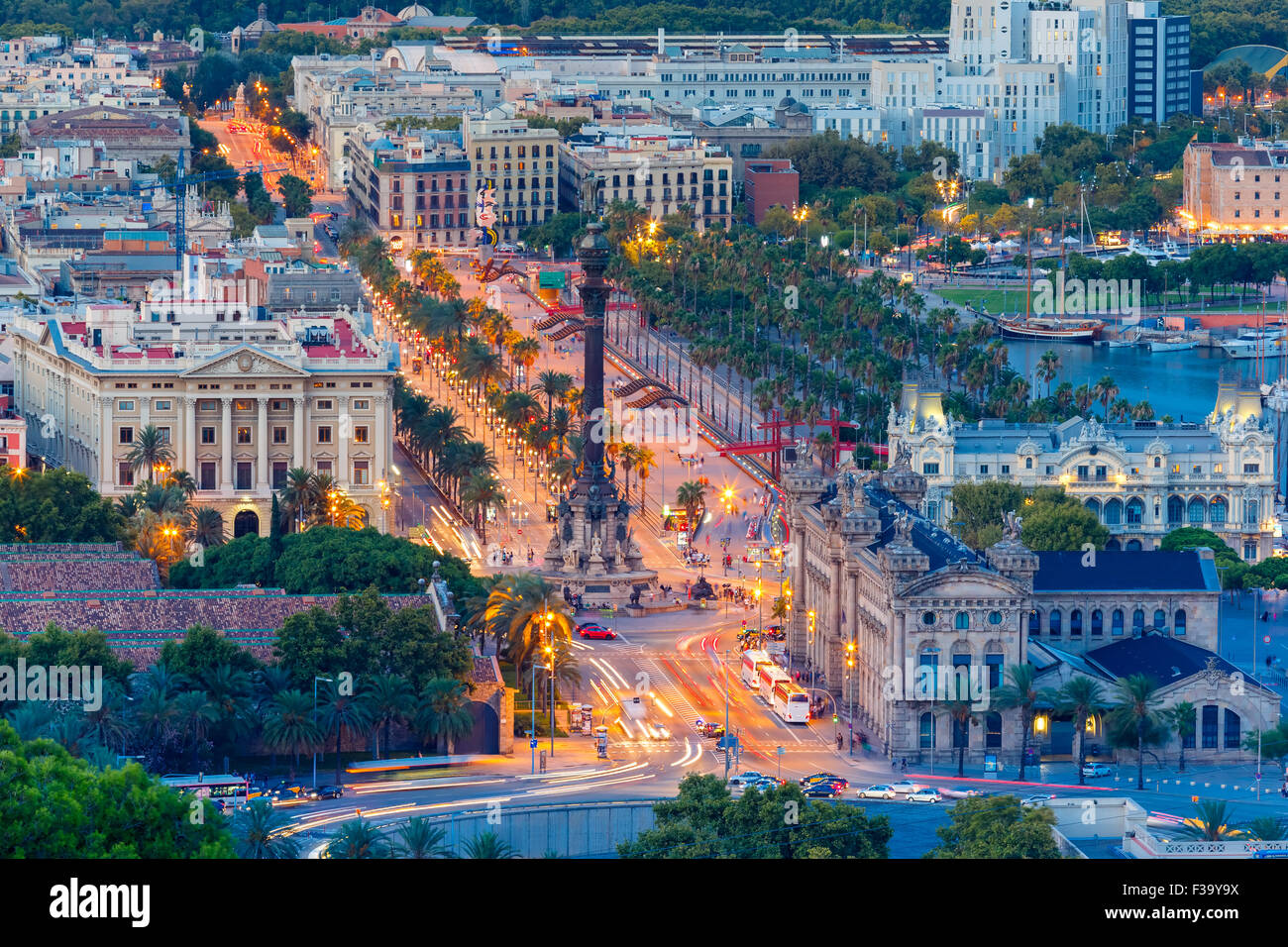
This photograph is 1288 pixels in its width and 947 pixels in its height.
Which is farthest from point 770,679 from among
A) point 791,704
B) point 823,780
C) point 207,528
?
point 207,528

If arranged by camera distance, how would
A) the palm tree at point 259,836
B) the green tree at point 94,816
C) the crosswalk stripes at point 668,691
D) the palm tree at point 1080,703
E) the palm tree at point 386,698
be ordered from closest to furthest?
the green tree at point 94,816, the palm tree at point 259,836, the palm tree at point 386,698, the palm tree at point 1080,703, the crosswalk stripes at point 668,691

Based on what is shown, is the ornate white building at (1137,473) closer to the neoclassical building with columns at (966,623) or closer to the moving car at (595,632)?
the neoclassical building with columns at (966,623)

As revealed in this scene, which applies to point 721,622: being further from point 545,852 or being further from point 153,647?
point 545,852

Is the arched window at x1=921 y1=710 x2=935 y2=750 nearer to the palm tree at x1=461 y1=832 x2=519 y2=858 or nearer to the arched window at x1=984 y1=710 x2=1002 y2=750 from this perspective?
the arched window at x1=984 y1=710 x2=1002 y2=750

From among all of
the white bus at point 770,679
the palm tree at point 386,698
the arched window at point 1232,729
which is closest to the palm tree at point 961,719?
the arched window at point 1232,729

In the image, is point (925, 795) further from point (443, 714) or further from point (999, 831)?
point (443, 714)

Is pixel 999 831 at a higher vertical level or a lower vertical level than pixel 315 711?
higher
